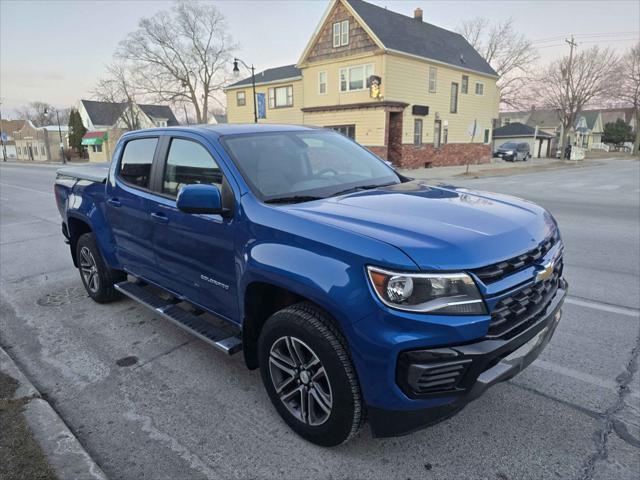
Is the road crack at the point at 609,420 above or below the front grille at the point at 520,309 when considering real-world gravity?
below

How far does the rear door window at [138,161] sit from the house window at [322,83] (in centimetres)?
2584

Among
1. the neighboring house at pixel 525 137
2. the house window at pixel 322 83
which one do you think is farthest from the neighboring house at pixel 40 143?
the neighboring house at pixel 525 137

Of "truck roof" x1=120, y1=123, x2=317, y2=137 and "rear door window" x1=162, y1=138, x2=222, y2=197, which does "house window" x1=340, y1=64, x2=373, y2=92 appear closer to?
"truck roof" x1=120, y1=123, x2=317, y2=137

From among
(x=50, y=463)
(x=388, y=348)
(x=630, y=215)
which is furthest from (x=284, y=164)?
(x=630, y=215)

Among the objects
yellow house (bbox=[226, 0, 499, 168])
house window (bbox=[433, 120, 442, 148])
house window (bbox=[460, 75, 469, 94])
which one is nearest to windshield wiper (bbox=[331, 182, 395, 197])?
yellow house (bbox=[226, 0, 499, 168])

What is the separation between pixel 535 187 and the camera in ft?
53.8

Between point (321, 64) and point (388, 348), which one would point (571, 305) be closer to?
point (388, 348)

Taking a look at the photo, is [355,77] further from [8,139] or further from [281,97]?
[8,139]

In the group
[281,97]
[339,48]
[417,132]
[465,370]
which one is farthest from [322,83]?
[465,370]

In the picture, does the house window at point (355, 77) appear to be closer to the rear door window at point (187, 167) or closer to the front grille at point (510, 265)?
the rear door window at point (187, 167)

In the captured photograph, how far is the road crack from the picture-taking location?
94.7 inches

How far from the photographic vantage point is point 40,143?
2554 inches

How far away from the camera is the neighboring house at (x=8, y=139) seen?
69.9 metres

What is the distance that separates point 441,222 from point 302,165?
1360mm
